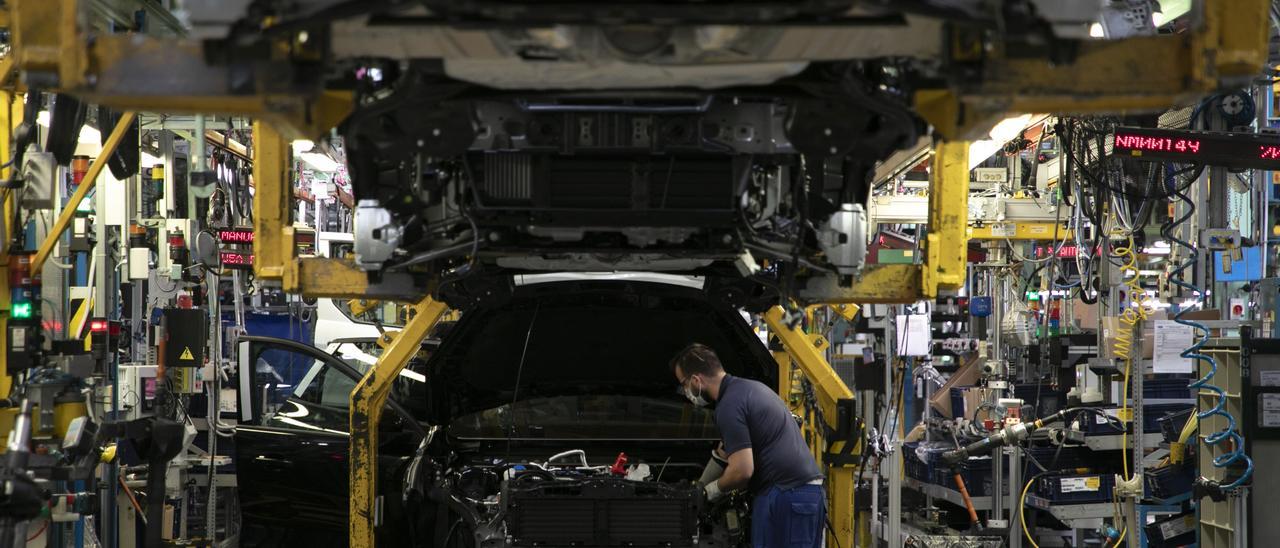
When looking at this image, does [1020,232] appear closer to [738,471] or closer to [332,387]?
[738,471]

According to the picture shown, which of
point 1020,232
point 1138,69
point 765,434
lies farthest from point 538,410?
point 1020,232

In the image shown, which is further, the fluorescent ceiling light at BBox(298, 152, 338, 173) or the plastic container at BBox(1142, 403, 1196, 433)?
the fluorescent ceiling light at BBox(298, 152, 338, 173)

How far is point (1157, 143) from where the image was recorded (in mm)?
5691

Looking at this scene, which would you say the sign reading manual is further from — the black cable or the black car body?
the black cable

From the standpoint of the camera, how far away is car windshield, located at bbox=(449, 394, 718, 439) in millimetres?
5820

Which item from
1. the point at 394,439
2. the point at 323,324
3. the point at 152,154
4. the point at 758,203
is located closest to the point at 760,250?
the point at 758,203

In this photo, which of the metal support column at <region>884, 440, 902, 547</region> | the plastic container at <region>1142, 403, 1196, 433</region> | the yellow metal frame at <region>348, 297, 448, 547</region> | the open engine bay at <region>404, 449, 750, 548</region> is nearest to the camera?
the open engine bay at <region>404, 449, 750, 548</region>

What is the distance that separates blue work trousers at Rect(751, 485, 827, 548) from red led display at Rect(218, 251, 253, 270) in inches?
157

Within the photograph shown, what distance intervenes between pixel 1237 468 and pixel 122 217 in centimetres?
635

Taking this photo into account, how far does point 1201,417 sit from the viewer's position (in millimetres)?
6184

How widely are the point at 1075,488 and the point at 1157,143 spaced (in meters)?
3.12

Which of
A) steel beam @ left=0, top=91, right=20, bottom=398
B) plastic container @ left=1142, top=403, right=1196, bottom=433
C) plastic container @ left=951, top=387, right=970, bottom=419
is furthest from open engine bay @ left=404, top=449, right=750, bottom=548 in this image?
plastic container @ left=951, top=387, right=970, bottom=419

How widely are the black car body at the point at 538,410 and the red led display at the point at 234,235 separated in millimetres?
1831

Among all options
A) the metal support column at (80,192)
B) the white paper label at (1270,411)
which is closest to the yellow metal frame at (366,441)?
the metal support column at (80,192)
